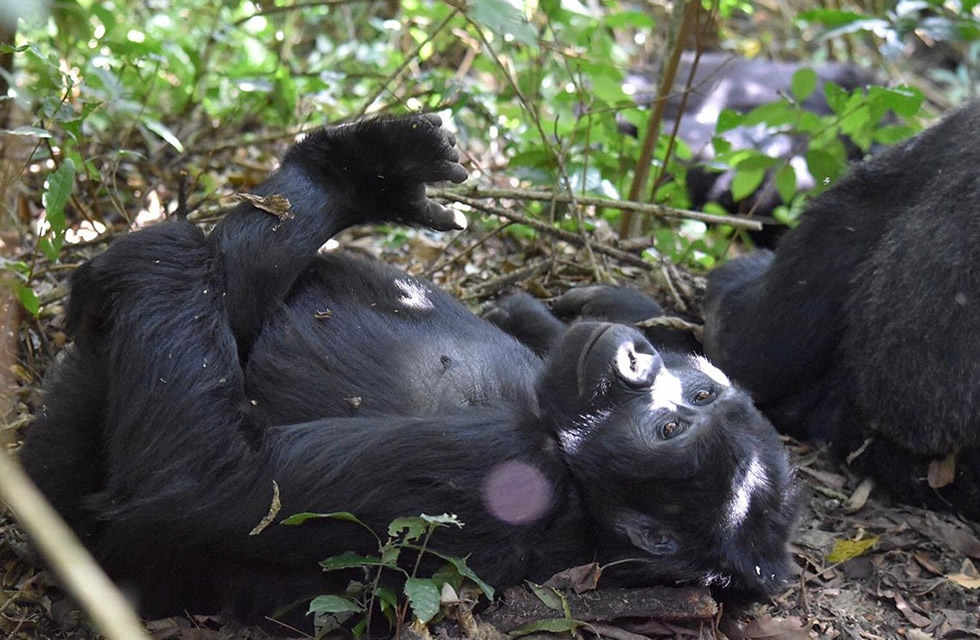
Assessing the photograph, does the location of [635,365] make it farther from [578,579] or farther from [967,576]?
[967,576]

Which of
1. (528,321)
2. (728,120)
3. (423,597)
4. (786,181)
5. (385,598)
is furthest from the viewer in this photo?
(786,181)

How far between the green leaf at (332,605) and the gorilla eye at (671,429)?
0.86 m

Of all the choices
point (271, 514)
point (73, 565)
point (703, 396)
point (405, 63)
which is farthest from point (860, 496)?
point (73, 565)

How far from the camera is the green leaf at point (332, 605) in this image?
2.51 metres

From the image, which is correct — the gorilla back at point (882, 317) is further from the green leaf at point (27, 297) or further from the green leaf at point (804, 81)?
the green leaf at point (27, 297)

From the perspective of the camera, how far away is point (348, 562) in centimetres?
254

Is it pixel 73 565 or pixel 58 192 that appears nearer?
pixel 73 565

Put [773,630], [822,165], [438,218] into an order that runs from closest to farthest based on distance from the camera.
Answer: [773,630] → [438,218] → [822,165]

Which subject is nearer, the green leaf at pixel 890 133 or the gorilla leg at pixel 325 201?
the gorilla leg at pixel 325 201

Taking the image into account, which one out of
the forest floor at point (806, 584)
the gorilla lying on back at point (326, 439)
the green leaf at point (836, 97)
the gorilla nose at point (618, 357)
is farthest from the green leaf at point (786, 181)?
the gorilla nose at point (618, 357)

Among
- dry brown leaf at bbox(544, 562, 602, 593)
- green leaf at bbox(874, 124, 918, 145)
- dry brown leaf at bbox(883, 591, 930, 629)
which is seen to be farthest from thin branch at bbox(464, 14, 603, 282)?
dry brown leaf at bbox(544, 562, 602, 593)

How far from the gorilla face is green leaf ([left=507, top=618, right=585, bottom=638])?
0.64ft

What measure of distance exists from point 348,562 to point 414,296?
3.44 feet

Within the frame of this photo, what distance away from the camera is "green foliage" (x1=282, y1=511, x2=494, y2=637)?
2486mm
